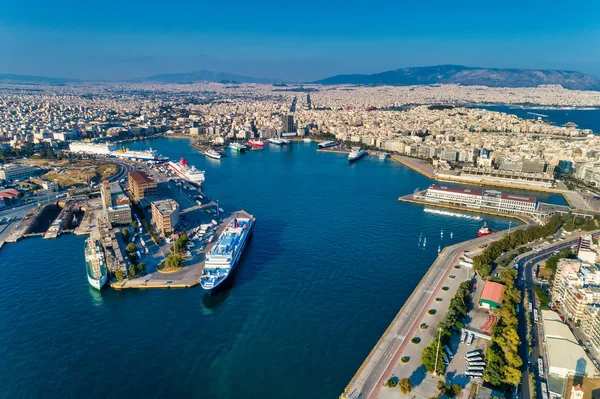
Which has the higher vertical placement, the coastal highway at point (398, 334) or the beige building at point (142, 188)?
the beige building at point (142, 188)

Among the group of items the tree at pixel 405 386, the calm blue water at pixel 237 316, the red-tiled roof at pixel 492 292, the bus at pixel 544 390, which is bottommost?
the calm blue water at pixel 237 316

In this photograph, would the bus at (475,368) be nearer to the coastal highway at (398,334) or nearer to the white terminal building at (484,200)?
the coastal highway at (398,334)

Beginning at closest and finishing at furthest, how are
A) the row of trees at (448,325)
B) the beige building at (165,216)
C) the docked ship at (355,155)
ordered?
1. the row of trees at (448,325)
2. the beige building at (165,216)
3. the docked ship at (355,155)

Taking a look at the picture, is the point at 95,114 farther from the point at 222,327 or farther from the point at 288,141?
the point at 222,327

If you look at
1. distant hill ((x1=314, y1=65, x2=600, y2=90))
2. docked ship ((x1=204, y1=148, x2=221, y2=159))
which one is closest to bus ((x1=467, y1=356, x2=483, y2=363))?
docked ship ((x1=204, y1=148, x2=221, y2=159))

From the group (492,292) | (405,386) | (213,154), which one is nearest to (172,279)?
(405,386)

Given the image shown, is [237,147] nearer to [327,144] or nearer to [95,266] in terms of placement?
[327,144]

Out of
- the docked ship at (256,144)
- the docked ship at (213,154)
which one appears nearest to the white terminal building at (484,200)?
the docked ship at (213,154)
